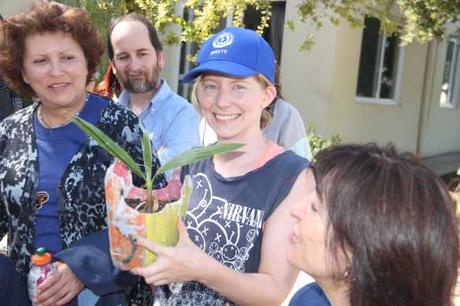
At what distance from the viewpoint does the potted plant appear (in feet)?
4.47

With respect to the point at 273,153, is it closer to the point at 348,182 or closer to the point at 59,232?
the point at 348,182

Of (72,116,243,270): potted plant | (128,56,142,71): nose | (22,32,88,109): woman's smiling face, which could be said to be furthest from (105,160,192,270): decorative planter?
(128,56,142,71): nose

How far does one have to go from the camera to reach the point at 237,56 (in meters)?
1.80

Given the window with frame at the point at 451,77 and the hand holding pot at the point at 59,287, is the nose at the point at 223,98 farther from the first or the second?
the window with frame at the point at 451,77

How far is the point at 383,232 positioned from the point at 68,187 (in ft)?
3.72

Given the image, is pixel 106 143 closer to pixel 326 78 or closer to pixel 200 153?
pixel 200 153

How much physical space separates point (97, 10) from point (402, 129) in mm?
9261

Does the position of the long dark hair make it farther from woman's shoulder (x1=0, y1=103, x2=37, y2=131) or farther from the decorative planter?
woman's shoulder (x1=0, y1=103, x2=37, y2=131)

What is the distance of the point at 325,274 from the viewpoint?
138cm

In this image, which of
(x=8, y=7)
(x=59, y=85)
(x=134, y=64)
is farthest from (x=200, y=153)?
(x=8, y=7)

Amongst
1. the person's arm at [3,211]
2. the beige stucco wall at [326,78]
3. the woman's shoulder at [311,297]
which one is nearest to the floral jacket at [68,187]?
the person's arm at [3,211]

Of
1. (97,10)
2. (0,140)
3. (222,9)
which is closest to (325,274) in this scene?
(0,140)

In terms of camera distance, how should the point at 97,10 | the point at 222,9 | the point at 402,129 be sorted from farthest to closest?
the point at 402,129 → the point at 97,10 → the point at 222,9

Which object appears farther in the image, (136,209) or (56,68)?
(56,68)
